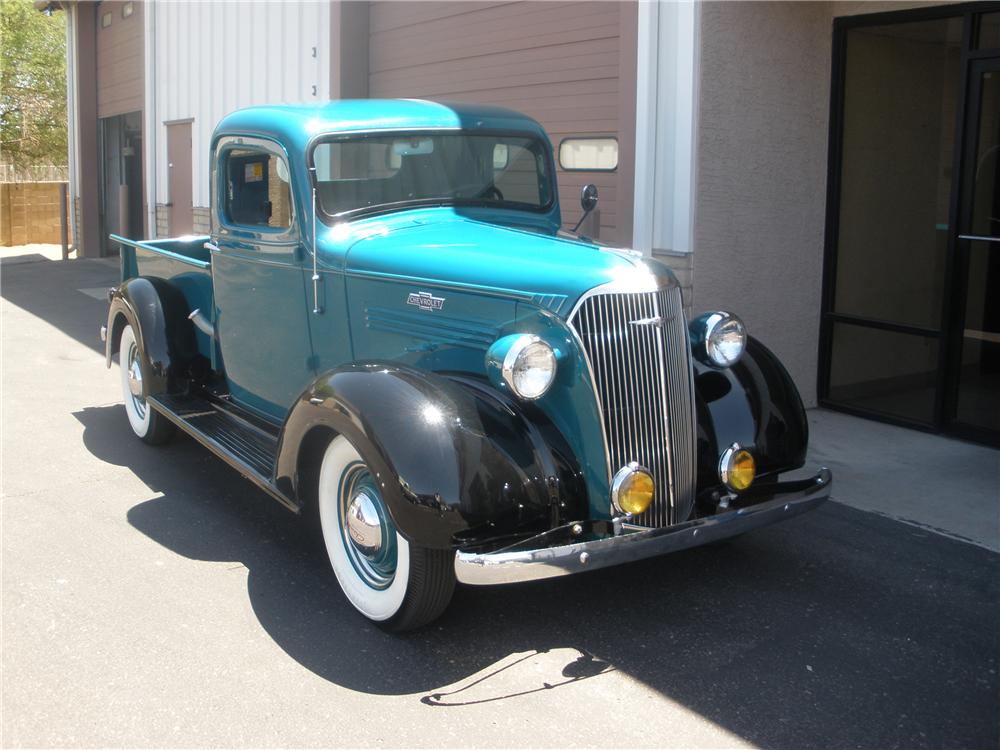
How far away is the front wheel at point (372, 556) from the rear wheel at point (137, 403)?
2295mm

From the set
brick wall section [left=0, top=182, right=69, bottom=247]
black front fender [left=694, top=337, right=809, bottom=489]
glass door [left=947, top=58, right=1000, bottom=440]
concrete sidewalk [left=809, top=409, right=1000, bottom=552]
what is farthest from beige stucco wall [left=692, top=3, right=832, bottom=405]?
brick wall section [left=0, top=182, right=69, bottom=247]

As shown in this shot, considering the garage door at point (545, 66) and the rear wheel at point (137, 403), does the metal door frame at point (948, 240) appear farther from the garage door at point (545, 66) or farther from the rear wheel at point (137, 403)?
the rear wheel at point (137, 403)

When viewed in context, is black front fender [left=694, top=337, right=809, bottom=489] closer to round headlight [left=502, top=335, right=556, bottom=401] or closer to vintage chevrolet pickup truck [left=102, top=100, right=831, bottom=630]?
vintage chevrolet pickup truck [left=102, top=100, right=831, bottom=630]

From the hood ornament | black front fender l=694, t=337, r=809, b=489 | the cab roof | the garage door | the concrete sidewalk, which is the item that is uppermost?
the garage door

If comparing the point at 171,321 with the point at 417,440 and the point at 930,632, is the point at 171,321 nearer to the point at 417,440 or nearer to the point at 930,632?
the point at 417,440

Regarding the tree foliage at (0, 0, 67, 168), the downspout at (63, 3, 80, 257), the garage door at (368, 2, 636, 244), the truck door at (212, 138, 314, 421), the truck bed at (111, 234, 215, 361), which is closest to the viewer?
the truck door at (212, 138, 314, 421)

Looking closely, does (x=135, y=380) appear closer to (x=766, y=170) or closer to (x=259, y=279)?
(x=259, y=279)

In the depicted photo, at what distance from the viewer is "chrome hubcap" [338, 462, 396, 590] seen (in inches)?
141

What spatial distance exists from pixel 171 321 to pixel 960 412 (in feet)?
15.4

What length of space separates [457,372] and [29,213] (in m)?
19.4

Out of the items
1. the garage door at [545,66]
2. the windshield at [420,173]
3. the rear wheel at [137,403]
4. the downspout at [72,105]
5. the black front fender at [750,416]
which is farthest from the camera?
the downspout at [72,105]

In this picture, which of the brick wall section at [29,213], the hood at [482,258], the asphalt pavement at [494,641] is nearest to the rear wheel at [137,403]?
the asphalt pavement at [494,641]

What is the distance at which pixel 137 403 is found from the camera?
20.1 feet

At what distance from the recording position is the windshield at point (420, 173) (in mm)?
4543
